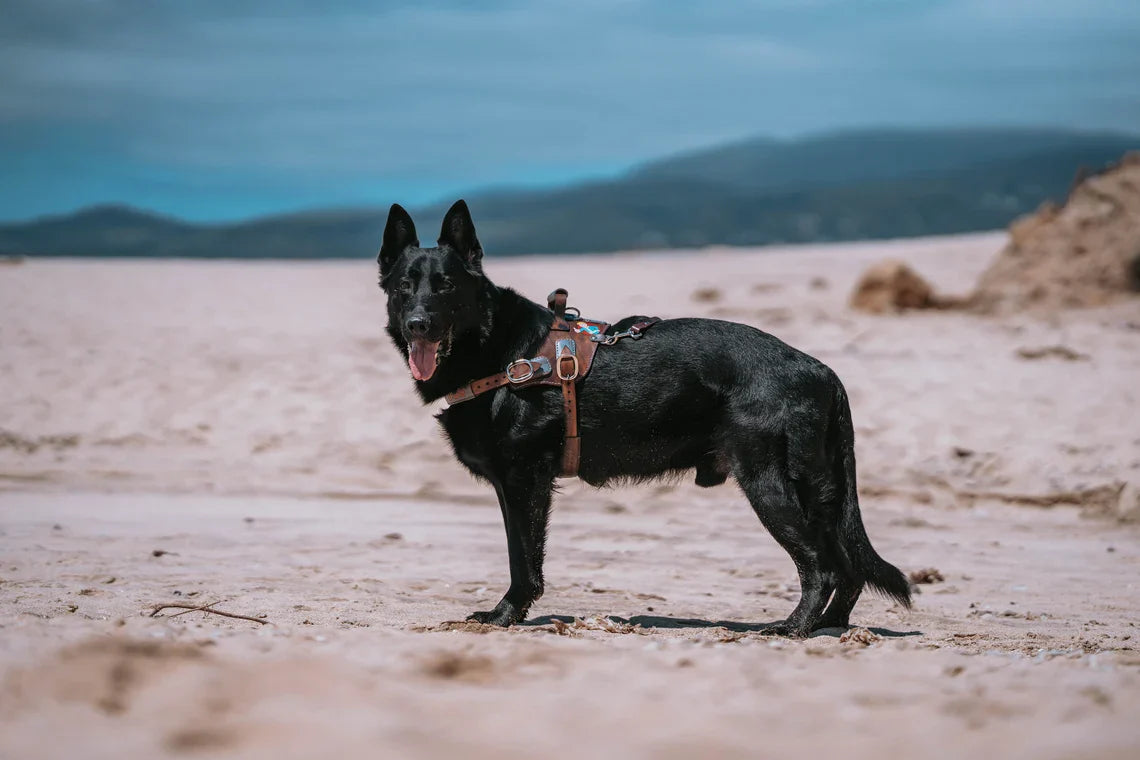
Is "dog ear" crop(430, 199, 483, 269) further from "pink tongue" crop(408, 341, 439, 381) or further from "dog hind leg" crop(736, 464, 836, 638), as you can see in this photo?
"dog hind leg" crop(736, 464, 836, 638)

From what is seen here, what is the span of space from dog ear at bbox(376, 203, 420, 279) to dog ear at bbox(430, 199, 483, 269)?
0.16 m

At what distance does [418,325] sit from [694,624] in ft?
6.26

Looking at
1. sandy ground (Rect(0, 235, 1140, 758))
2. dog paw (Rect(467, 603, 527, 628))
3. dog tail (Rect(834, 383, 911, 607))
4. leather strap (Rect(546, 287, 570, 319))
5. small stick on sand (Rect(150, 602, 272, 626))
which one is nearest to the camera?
sandy ground (Rect(0, 235, 1140, 758))

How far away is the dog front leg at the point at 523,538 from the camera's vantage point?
196 inches

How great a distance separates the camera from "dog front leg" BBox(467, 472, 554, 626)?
16.3ft

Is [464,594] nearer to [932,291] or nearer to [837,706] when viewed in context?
[837,706]

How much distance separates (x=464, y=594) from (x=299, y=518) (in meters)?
2.65

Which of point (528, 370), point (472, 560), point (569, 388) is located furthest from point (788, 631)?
point (472, 560)

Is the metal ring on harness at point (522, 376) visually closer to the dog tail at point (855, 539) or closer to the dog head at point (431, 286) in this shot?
the dog head at point (431, 286)

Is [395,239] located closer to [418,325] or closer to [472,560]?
[418,325]

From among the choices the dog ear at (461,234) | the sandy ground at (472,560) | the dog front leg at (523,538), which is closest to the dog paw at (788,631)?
the sandy ground at (472,560)

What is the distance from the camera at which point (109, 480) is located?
9258mm

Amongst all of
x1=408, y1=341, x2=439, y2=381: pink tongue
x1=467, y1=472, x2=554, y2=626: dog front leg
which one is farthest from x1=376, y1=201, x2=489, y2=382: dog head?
x1=467, y1=472, x2=554, y2=626: dog front leg

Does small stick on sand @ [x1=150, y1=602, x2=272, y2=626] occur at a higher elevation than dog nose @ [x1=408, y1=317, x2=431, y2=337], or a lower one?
lower
